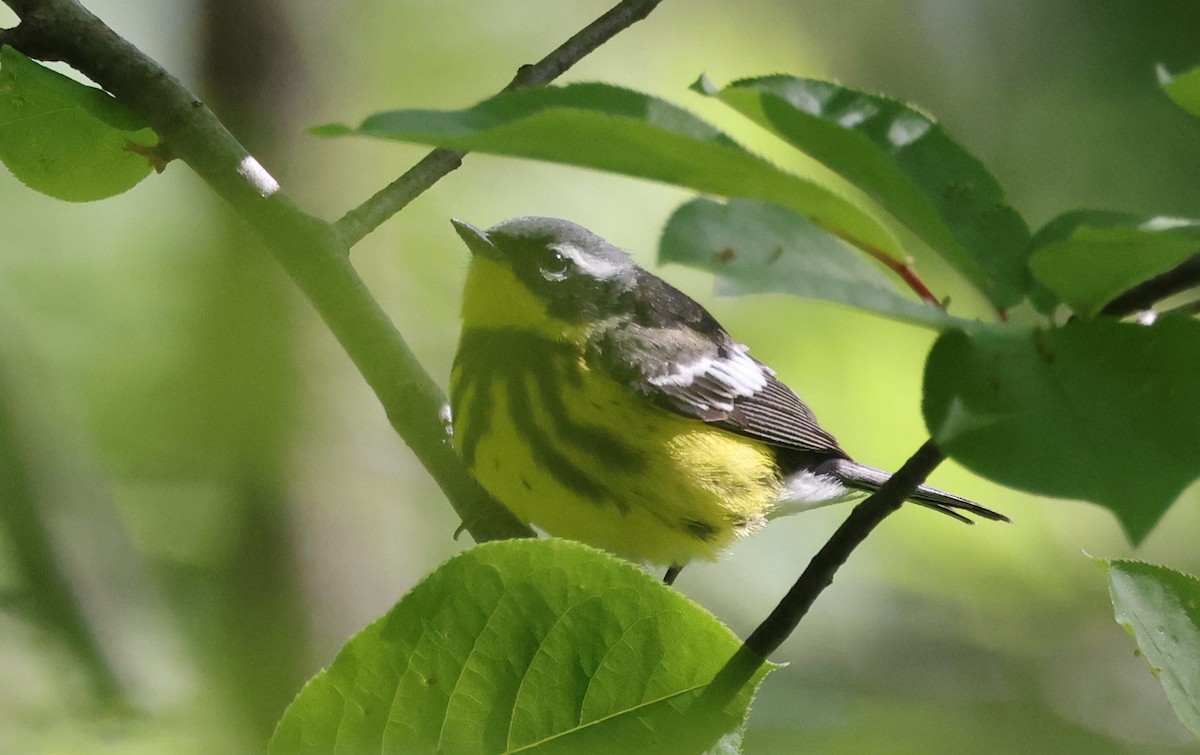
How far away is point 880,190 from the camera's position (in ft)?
1.03

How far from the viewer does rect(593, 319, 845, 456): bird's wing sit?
114 centimetres

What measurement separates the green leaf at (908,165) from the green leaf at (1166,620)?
0.70ft

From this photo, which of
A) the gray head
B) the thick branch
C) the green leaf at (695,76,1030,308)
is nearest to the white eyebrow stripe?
the gray head

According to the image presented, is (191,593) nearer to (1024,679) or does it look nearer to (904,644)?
(904,644)

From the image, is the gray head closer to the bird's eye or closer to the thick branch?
the bird's eye

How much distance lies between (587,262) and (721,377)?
0.21m

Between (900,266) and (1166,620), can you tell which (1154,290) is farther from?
(1166,620)

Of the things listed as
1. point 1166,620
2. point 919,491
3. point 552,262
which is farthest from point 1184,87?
point 919,491

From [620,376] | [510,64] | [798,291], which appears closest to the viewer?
[798,291]

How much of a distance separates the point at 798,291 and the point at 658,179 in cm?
5

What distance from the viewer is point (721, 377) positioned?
126cm

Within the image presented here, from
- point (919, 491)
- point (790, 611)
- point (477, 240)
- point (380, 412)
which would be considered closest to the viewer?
point (790, 611)

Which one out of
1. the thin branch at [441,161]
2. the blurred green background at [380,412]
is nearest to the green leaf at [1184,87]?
the thin branch at [441,161]

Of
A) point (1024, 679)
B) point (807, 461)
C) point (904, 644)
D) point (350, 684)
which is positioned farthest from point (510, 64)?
point (350, 684)
